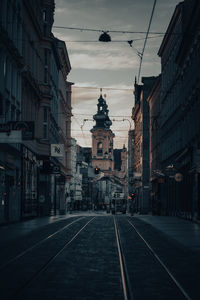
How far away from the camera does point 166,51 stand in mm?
62688

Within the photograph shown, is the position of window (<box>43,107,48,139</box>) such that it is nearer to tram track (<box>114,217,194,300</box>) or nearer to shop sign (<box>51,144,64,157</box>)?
shop sign (<box>51,144,64,157</box>)

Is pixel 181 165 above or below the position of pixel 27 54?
below

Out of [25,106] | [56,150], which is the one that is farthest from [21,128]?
[56,150]

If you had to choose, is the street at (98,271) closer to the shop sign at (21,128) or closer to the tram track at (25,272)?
the tram track at (25,272)

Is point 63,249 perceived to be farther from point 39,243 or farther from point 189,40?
point 189,40

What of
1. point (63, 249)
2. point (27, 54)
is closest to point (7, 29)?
point (27, 54)

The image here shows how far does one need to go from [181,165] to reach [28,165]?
1242 centimetres

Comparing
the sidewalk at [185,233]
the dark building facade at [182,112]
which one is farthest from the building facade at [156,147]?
the sidewalk at [185,233]

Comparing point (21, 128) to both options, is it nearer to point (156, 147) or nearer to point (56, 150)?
point (56, 150)

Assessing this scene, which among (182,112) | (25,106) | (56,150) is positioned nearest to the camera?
(25,106)

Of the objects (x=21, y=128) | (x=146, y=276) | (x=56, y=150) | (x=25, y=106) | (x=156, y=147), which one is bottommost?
(x=146, y=276)

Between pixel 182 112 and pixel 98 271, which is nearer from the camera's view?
pixel 98 271

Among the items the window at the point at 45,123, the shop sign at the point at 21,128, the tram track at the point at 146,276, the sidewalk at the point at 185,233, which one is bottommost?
the tram track at the point at 146,276

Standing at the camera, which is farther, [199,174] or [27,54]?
[27,54]
